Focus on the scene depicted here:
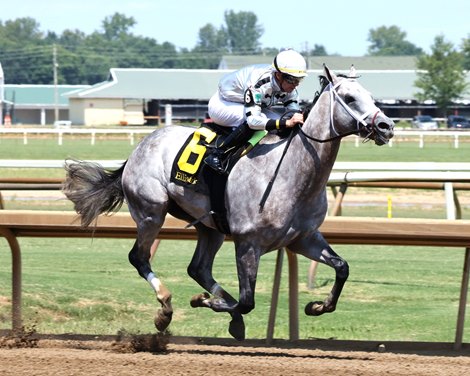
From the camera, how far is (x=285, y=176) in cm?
663

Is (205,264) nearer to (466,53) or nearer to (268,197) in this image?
(268,197)

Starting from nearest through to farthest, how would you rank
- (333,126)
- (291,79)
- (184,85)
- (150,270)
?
(333,126) < (291,79) < (150,270) < (184,85)

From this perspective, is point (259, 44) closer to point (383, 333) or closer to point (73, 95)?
point (73, 95)

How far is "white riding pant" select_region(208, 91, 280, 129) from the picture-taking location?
7125 millimetres

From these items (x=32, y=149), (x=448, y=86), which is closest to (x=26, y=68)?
(x=448, y=86)

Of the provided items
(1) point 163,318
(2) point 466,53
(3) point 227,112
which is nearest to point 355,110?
(3) point 227,112

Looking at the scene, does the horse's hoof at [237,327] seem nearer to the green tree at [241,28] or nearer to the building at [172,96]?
the building at [172,96]

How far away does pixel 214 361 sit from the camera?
6273 mm

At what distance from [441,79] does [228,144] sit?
6188 cm

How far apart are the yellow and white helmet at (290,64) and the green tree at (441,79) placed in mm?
61878

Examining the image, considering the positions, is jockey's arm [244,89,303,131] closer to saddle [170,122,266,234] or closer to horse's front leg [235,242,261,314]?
saddle [170,122,266,234]

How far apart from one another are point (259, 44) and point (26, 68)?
52656mm

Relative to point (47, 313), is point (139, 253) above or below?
above

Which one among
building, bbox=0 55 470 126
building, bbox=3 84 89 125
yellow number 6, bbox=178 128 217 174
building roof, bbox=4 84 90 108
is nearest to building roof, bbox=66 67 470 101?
building, bbox=0 55 470 126
